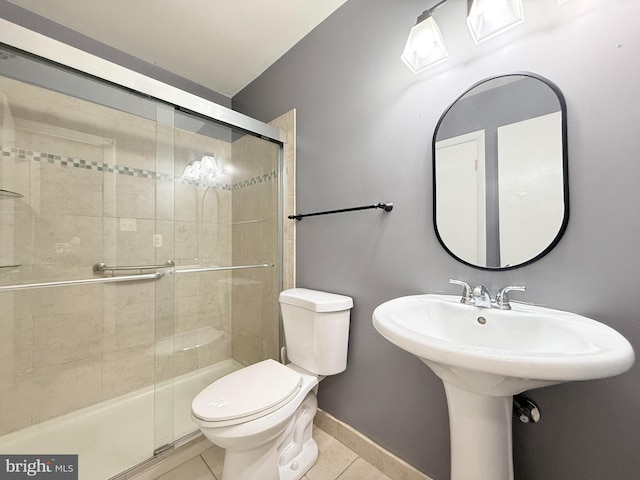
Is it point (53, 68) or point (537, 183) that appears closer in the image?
point (537, 183)

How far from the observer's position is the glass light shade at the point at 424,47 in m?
0.95

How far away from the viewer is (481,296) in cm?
85

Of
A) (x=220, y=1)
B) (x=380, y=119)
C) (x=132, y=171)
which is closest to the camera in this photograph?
(x=380, y=119)

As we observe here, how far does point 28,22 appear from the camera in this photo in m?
1.37

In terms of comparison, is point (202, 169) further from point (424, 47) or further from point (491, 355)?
point (491, 355)

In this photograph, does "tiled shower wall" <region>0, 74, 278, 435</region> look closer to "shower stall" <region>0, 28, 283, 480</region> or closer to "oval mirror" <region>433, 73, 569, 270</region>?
"shower stall" <region>0, 28, 283, 480</region>

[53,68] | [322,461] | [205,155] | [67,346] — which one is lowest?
[322,461]

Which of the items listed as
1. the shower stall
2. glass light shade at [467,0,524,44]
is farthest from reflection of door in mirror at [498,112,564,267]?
the shower stall

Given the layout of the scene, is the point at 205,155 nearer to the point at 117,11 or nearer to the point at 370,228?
the point at 117,11

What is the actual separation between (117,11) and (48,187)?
3.47 ft

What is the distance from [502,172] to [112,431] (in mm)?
2241

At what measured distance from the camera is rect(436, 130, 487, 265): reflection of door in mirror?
926 mm

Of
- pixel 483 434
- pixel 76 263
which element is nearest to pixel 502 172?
pixel 483 434

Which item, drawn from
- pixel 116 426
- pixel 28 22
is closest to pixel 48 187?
pixel 28 22
